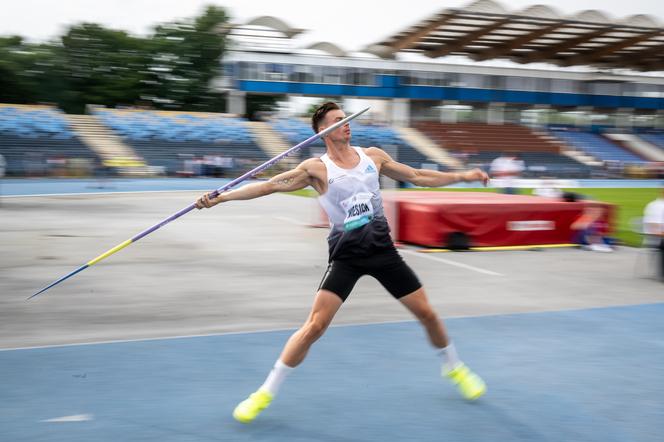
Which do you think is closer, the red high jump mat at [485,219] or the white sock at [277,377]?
the white sock at [277,377]

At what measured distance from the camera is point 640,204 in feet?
80.9

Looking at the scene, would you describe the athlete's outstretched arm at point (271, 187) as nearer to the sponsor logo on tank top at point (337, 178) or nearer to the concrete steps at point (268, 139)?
the sponsor logo on tank top at point (337, 178)

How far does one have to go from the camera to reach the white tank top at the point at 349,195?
13.3ft

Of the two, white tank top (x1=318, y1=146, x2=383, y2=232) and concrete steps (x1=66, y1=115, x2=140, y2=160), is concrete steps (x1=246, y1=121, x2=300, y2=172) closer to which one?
concrete steps (x1=66, y1=115, x2=140, y2=160)

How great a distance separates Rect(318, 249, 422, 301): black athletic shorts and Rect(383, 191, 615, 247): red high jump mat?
26.1ft

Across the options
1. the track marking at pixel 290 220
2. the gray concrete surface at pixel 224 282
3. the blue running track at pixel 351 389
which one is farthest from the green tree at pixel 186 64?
the blue running track at pixel 351 389

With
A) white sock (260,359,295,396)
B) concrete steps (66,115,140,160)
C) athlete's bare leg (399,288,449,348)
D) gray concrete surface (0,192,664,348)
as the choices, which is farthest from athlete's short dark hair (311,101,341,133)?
concrete steps (66,115,140,160)

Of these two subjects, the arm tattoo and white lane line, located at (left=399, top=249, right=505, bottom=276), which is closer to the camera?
the arm tattoo

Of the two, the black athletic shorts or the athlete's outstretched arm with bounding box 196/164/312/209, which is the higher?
the athlete's outstretched arm with bounding box 196/164/312/209

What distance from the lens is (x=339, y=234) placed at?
4.13 meters

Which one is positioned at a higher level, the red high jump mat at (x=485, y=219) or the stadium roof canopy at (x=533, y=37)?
the stadium roof canopy at (x=533, y=37)

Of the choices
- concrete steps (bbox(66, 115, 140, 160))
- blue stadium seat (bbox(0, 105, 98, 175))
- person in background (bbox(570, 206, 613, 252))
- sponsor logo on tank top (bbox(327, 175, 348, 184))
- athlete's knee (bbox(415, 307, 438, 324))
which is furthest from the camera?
concrete steps (bbox(66, 115, 140, 160))

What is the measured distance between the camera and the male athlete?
402 cm

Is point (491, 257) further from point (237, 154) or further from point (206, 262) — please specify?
point (237, 154)
